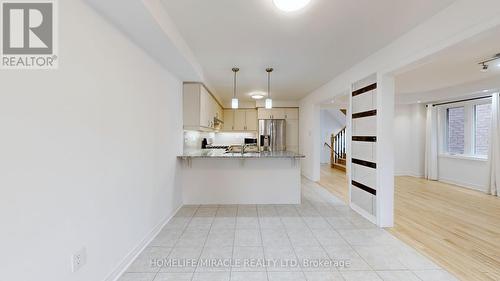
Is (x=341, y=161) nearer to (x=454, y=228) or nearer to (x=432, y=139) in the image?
(x=432, y=139)

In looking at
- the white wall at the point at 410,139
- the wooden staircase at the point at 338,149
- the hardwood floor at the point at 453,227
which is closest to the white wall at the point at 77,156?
the hardwood floor at the point at 453,227

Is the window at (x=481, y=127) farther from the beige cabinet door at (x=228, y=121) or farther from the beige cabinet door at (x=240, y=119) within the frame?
the beige cabinet door at (x=228, y=121)

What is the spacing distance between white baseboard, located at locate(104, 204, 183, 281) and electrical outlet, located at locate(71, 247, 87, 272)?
40 centimetres

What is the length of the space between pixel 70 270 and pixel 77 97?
116cm

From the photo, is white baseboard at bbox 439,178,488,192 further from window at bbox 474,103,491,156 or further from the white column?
the white column

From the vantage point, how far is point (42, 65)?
1.38m

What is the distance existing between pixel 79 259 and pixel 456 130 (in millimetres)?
8214

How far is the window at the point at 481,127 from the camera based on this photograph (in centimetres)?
540

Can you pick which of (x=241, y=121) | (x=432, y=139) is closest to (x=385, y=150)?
(x=432, y=139)

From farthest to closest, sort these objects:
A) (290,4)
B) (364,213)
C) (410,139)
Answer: (410,139), (364,213), (290,4)

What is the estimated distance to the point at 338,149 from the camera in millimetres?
9492

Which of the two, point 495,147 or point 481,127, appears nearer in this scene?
point 495,147

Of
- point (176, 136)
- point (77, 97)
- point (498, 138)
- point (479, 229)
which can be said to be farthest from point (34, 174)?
point (498, 138)

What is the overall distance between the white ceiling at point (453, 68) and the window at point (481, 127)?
102cm
